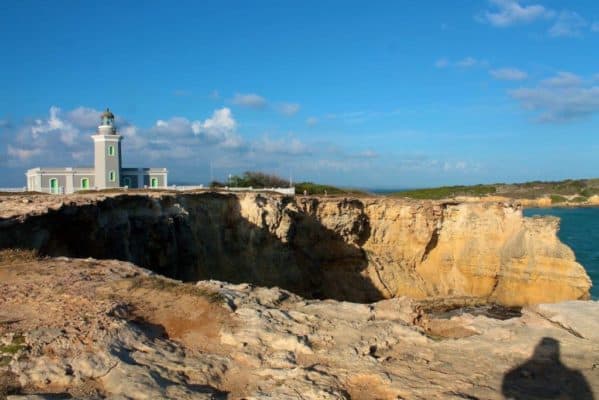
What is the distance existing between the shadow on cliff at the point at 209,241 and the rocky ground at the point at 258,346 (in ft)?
21.8

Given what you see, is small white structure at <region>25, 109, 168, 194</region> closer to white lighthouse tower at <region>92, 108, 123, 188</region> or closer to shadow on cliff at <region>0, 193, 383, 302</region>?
white lighthouse tower at <region>92, 108, 123, 188</region>

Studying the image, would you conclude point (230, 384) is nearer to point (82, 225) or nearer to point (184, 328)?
point (184, 328)

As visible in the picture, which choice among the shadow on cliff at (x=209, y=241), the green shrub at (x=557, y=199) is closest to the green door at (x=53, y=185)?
the shadow on cliff at (x=209, y=241)

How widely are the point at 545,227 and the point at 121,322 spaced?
25.1 metres

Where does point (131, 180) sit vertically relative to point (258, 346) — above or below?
above

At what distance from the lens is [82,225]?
1698cm

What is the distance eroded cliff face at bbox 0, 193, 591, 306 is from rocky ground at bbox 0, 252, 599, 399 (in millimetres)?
10783

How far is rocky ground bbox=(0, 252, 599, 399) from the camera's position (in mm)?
6391

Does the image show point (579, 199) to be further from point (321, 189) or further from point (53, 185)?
point (53, 185)

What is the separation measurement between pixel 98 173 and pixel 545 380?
122ft

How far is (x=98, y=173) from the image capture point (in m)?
38.8

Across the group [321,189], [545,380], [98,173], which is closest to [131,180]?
[98,173]

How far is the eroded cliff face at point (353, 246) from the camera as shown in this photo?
22.0 metres

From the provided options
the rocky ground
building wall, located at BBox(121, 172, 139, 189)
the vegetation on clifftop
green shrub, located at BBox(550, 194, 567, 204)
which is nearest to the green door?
building wall, located at BBox(121, 172, 139, 189)
